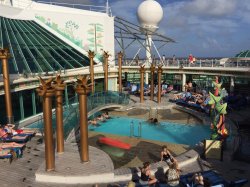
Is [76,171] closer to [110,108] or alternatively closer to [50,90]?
[50,90]

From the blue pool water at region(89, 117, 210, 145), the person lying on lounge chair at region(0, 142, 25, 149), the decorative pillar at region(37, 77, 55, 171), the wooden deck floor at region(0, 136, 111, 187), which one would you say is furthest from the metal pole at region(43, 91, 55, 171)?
the blue pool water at region(89, 117, 210, 145)

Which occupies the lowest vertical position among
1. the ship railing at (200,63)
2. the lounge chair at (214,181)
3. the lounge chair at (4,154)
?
the lounge chair at (214,181)

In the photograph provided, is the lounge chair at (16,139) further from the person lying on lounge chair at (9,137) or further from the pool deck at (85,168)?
the pool deck at (85,168)

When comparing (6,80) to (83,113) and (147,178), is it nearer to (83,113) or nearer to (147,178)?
(83,113)

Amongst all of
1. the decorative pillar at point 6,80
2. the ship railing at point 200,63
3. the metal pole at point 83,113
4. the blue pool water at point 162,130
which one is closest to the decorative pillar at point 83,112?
the metal pole at point 83,113

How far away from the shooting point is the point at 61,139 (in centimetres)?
1438

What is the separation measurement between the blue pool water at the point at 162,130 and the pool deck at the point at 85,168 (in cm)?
436

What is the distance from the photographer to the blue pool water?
20.3 m

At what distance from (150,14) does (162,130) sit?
1050 inches

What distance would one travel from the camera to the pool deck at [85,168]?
11742 millimetres

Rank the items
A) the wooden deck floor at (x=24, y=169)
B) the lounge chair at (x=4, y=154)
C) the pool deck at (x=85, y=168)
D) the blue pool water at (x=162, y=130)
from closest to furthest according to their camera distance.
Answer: the wooden deck floor at (x=24, y=169) < the pool deck at (x=85, y=168) < the lounge chair at (x=4, y=154) < the blue pool water at (x=162, y=130)

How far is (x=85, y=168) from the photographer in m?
12.5

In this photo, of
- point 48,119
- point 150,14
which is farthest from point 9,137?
point 150,14

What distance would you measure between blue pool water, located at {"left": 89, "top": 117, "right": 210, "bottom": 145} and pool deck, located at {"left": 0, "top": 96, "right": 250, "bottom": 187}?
4.36 metres
